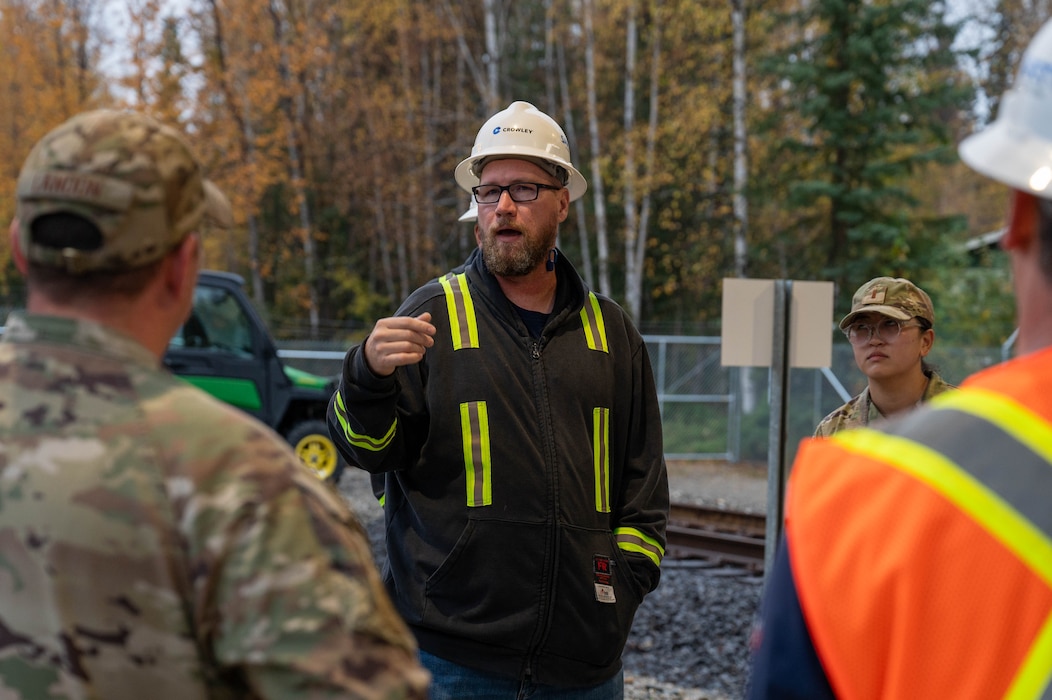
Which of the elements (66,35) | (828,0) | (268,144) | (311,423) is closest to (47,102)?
(66,35)

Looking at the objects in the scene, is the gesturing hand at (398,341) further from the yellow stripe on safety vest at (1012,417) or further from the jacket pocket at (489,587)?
the yellow stripe on safety vest at (1012,417)

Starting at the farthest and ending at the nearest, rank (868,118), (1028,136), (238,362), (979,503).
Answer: (868,118), (238,362), (1028,136), (979,503)

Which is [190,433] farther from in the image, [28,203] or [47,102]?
[47,102]

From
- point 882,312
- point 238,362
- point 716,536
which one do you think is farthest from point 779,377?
point 238,362

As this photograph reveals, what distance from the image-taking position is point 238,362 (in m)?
11.1

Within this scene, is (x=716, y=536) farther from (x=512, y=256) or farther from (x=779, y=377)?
(x=512, y=256)

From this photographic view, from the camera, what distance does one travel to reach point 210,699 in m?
1.36

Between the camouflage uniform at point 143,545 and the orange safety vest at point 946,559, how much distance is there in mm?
601

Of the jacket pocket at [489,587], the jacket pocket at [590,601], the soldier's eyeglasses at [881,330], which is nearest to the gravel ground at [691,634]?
the soldier's eyeglasses at [881,330]

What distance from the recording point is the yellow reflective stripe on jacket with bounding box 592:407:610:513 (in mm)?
3035

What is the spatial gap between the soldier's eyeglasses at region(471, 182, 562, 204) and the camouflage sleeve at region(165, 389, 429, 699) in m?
2.06

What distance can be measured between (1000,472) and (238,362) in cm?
1072

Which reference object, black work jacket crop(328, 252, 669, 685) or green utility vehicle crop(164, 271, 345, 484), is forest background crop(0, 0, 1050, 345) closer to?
green utility vehicle crop(164, 271, 345, 484)

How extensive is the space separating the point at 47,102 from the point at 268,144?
643 centimetres
